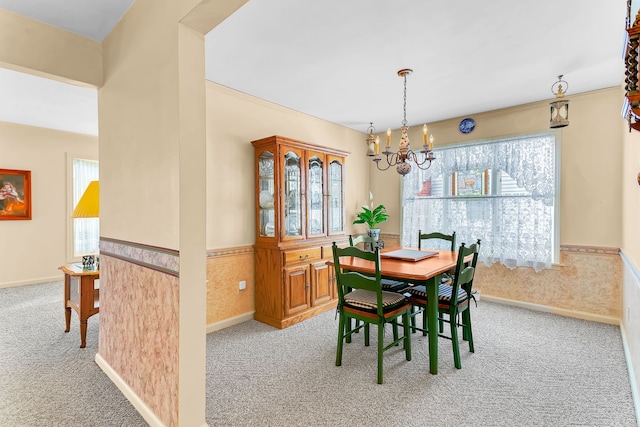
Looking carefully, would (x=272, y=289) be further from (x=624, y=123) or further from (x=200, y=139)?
(x=624, y=123)

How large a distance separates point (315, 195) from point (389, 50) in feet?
6.18

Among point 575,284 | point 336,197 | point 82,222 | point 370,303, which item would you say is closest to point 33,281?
point 82,222

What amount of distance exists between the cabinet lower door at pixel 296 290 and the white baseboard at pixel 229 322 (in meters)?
0.48

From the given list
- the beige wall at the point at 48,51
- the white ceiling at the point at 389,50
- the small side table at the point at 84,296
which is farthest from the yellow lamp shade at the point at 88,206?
the white ceiling at the point at 389,50

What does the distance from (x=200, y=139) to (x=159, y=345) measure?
118 cm

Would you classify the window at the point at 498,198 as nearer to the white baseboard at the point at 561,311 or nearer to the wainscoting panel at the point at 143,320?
the white baseboard at the point at 561,311

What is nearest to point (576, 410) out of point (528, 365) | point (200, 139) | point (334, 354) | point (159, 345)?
point (528, 365)

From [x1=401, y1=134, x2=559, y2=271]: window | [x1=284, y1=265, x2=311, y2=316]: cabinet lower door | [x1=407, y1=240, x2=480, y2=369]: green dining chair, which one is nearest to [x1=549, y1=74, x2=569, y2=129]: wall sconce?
[x1=401, y1=134, x2=559, y2=271]: window

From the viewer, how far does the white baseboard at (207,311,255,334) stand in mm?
3238

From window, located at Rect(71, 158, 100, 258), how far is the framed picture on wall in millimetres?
596

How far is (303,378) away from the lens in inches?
93.4

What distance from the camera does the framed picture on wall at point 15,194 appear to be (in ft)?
15.7

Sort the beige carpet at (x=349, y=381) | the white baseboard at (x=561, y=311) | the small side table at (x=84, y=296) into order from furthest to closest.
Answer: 1. the white baseboard at (x=561, y=311)
2. the small side table at (x=84, y=296)
3. the beige carpet at (x=349, y=381)

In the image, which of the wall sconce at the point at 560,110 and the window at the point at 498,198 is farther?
the window at the point at 498,198
